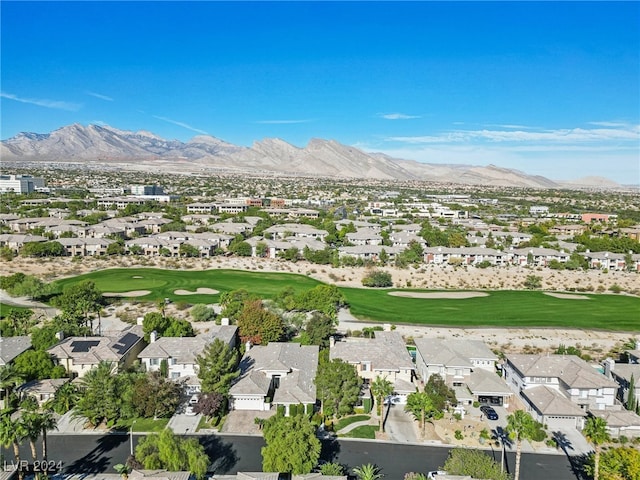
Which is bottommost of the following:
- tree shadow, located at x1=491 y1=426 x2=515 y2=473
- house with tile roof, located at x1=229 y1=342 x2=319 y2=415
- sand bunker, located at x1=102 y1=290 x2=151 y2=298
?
sand bunker, located at x1=102 y1=290 x2=151 y2=298

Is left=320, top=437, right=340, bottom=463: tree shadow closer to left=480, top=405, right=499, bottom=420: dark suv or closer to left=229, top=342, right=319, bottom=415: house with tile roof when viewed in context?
left=229, top=342, right=319, bottom=415: house with tile roof

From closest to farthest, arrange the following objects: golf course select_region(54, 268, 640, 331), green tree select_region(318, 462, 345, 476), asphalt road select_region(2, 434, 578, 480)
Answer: green tree select_region(318, 462, 345, 476) → asphalt road select_region(2, 434, 578, 480) → golf course select_region(54, 268, 640, 331)

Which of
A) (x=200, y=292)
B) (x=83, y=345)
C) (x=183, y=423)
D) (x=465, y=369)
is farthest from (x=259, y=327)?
(x=200, y=292)

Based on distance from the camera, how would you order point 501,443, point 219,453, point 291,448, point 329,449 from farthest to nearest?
point 501,443 → point 329,449 → point 219,453 → point 291,448

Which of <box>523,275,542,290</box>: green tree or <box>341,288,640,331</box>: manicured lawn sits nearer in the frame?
<box>341,288,640,331</box>: manicured lawn

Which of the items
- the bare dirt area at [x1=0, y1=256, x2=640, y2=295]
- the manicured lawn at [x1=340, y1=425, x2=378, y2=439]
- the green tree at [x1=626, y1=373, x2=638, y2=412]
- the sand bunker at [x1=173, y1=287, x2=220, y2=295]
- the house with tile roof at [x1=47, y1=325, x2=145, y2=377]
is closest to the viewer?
the manicured lawn at [x1=340, y1=425, x2=378, y2=439]

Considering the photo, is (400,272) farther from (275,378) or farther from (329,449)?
(329,449)

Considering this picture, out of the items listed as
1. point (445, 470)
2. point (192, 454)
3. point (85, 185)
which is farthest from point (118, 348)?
point (85, 185)

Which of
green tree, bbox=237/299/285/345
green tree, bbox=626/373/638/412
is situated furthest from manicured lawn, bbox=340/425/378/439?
green tree, bbox=626/373/638/412
